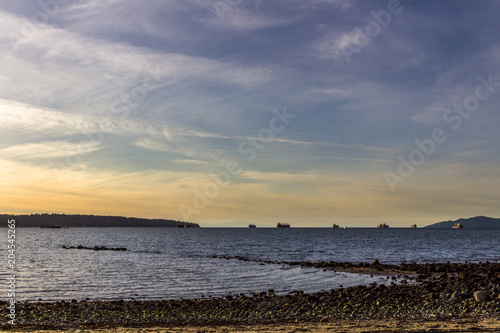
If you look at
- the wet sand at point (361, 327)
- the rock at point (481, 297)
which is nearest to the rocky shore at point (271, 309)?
the rock at point (481, 297)

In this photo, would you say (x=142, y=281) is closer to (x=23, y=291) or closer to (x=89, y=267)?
(x=23, y=291)

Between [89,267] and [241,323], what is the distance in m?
36.6

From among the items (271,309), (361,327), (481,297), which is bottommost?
(271,309)

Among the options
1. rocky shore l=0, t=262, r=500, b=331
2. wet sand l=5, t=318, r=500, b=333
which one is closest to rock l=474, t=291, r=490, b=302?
rocky shore l=0, t=262, r=500, b=331

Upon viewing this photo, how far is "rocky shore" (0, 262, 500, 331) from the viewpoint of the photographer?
68.8ft

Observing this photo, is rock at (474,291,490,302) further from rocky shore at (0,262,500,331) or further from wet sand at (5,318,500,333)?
wet sand at (5,318,500,333)

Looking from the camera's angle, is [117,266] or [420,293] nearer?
[420,293]

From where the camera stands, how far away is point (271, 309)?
23891mm

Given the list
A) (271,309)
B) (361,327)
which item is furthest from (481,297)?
(271,309)

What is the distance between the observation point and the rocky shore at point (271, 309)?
20969 millimetres

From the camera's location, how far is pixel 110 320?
21906 millimetres

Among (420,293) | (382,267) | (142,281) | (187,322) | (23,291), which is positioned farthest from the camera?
(382,267)

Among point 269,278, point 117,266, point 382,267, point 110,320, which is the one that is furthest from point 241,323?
point 117,266

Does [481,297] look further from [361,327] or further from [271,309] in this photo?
[271,309]
